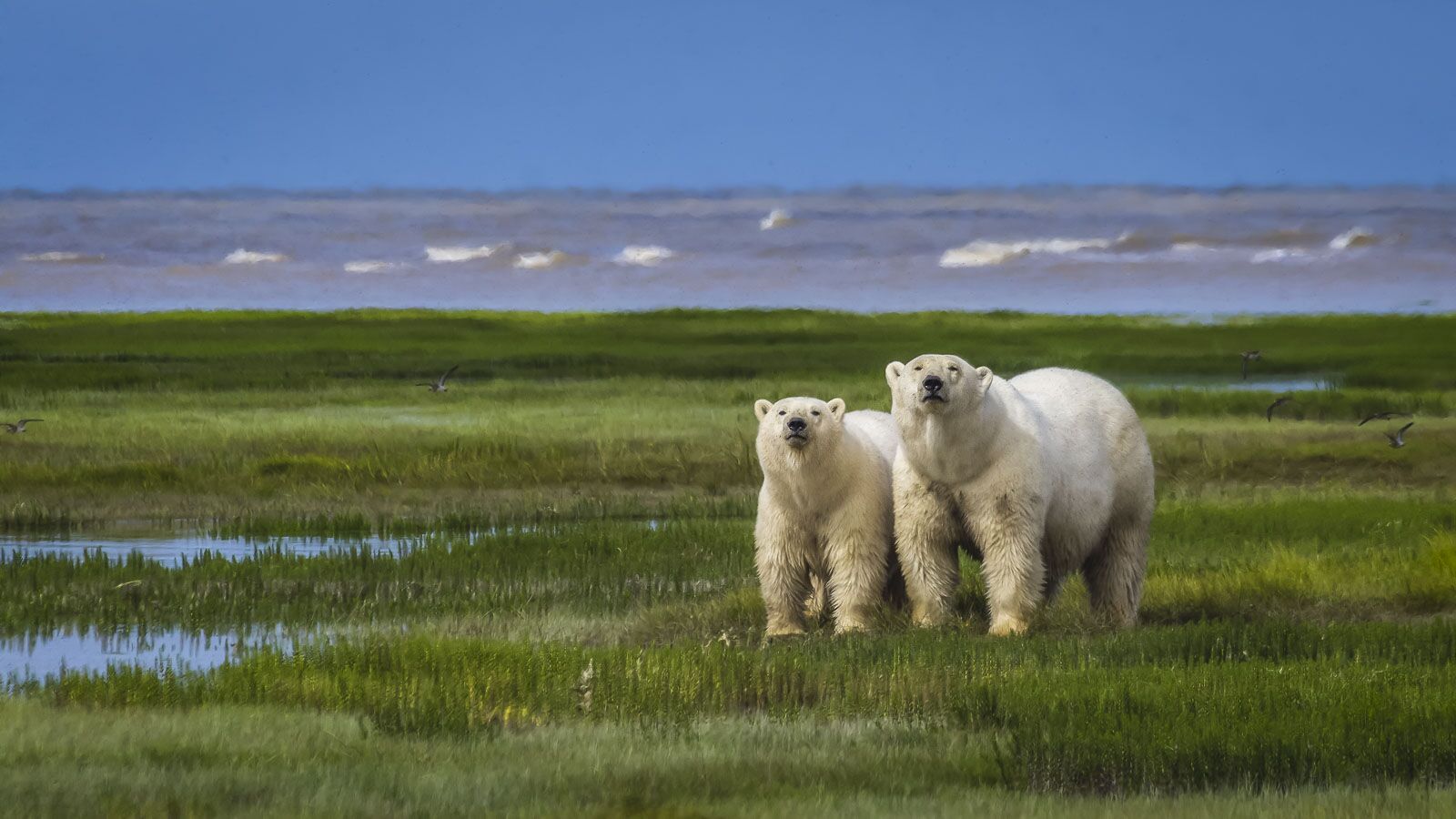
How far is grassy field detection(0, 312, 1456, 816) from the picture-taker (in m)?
8.73

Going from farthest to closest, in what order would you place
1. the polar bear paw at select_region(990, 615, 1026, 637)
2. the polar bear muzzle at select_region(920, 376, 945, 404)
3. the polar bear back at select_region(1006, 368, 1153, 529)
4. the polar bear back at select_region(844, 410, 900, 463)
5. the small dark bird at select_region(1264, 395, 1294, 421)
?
the small dark bird at select_region(1264, 395, 1294, 421), the polar bear back at select_region(844, 410, 900, 463), the polar bear back at select_region(1006, 368, 1153, 529), the polar bear paw at select_region(990, 615, 1026, 637), the polar bear muzzle at select_region(920, 376, 945, 404)

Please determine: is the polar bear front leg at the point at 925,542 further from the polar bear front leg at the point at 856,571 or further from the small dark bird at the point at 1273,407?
the small dark bird at the point at 1273,407

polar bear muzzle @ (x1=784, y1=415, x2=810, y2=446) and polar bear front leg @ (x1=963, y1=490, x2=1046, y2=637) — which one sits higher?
polar bear muzzle @ (x1=784, y1=415, x2=810, y2=446)

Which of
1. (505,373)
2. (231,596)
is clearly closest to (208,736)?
(231,596)

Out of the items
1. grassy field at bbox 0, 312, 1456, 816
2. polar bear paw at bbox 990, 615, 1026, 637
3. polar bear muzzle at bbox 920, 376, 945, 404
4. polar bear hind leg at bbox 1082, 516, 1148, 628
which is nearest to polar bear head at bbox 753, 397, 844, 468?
polar bear muzzle at bbox 920, 376, 945, 404

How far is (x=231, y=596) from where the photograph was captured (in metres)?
16.4

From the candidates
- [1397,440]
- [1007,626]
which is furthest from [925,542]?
[1397,440]

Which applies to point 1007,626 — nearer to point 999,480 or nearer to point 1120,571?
point 999,480

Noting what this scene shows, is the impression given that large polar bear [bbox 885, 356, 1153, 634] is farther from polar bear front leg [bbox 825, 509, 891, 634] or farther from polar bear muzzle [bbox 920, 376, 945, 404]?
polar bear front leg [bbox 825, 509, 891, 634]

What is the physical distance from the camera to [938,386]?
40.6 feet

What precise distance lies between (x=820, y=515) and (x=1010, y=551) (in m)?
1.50

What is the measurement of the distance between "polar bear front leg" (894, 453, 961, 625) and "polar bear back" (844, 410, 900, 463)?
0.77 metres

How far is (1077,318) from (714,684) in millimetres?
78914

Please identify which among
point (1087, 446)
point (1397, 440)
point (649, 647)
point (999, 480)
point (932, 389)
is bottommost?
point (1397, 440)
